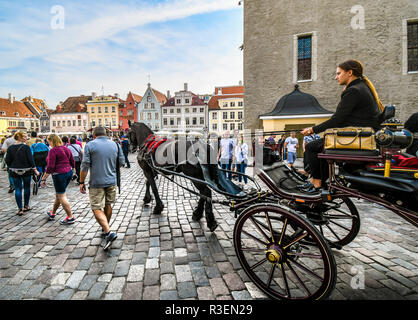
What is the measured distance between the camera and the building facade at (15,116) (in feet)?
165

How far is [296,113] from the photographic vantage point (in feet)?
46.5

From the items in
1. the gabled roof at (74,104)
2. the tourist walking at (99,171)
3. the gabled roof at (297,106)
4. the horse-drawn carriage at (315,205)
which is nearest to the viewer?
the horse-drawn carriage at (315,205)

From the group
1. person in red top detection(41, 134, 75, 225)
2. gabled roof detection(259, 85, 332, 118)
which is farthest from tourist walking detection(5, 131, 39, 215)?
gabled roof detection(259, 85, 332, 118)

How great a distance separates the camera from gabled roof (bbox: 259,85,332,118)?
555 inches

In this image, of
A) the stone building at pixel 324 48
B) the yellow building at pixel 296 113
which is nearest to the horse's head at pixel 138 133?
the yellow building at pixel 296 113

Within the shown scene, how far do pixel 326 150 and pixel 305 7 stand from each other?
55.9ft

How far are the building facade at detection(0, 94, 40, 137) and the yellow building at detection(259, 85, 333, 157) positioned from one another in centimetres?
5531

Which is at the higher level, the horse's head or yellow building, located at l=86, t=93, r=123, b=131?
yellow building, located at l=86, t=93, r=123, b=131

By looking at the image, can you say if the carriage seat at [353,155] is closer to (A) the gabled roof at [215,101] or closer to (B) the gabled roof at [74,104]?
(A) the gabled roof at [215,101]

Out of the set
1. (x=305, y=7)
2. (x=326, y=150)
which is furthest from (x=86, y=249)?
(x=305, y=7)

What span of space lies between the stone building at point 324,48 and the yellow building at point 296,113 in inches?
33.2

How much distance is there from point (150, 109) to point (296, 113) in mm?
48061

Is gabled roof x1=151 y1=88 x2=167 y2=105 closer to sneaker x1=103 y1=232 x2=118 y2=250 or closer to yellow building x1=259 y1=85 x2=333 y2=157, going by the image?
yellow building x1=259 y1=85 x2=333 y2=157

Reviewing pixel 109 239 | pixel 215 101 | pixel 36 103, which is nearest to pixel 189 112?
pixel 215 101
